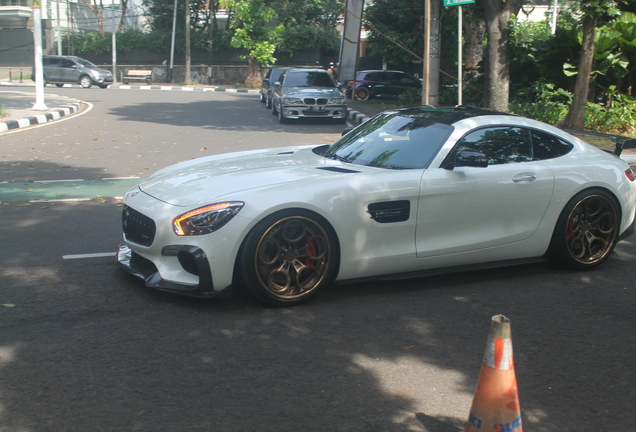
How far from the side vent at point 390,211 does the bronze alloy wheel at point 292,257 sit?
40cm

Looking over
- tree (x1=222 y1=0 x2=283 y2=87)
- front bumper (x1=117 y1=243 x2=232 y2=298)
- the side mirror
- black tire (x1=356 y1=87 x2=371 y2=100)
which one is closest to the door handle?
the side mirror

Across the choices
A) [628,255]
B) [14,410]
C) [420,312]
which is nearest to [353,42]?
[628,255]

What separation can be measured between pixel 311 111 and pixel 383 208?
44.9ft

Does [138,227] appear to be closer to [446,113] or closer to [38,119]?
[446,113]

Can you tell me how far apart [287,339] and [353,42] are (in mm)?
20858

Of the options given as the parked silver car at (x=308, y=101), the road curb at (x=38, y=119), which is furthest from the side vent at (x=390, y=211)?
the parked silver car at (x=308, y=101)

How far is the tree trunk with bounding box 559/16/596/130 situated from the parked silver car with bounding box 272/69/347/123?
6451 millimetres

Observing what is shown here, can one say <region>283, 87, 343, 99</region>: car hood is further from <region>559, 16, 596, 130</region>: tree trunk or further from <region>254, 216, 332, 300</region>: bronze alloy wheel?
<region>254, 216, 332, 300</region>: bronze alloy wheel

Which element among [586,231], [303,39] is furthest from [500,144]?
[303,39]

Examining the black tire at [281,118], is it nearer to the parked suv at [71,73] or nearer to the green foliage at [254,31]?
the parked suv at [71,73]

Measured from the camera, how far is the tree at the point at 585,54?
41.8 ft

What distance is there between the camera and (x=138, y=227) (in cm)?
446

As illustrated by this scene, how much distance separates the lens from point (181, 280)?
4.15m

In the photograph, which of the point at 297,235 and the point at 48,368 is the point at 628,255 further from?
the point at 48,368
